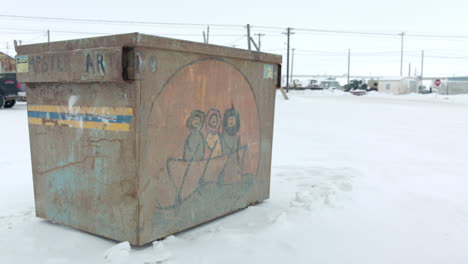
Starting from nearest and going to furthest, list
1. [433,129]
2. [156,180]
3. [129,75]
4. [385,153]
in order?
[129,75], [156,180], [385,153], [433,129]

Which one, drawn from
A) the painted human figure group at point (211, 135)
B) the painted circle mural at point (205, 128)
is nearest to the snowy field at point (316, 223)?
the painted circle mural at point (205, 128)

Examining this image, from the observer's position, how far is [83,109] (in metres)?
2.81

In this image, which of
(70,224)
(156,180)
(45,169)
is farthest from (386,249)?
(45,169)

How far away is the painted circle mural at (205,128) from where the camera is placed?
276 cm

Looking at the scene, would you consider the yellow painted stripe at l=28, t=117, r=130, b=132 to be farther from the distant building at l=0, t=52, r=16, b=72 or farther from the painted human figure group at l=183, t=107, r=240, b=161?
the distant building at l=0, t=52, r=16, b=72

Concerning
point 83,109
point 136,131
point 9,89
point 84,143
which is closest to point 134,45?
point 136,131

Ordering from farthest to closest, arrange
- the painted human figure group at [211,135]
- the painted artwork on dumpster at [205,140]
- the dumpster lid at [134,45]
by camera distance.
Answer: the painted human figure group at [211,135]
the painted artwork on dumpster at [205,140]
the dumpster lid at [134,45]

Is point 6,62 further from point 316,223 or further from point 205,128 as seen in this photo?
point 316,223

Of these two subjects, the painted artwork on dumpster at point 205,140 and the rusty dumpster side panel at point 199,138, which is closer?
the rusty dumpster side panel at point 199,138

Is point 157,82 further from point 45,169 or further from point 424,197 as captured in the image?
point 424,197

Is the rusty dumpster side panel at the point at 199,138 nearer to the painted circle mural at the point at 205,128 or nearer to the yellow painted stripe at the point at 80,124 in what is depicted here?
the painted circle mural at the point at 205,128

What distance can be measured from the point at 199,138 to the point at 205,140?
70 millimetres

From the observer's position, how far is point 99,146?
9.00 feet

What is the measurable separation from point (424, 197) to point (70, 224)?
3.23m
